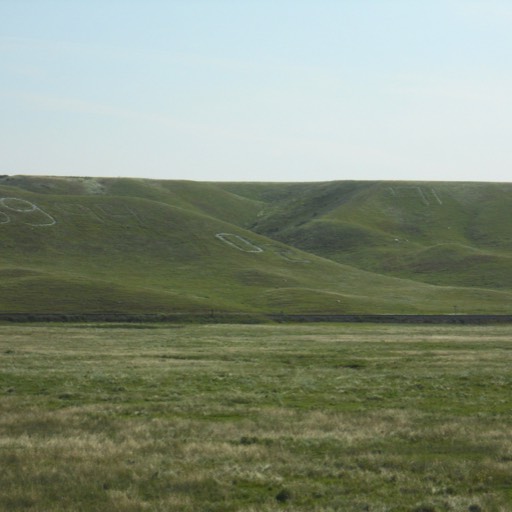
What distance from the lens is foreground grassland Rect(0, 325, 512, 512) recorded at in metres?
18.5

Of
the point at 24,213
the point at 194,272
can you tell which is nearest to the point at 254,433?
the point at 194,272

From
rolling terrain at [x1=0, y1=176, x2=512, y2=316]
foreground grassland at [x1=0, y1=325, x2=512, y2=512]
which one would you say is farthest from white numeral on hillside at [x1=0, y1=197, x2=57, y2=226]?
foreground grassland at [x1=0, y1=325, x2=512, y2=512]

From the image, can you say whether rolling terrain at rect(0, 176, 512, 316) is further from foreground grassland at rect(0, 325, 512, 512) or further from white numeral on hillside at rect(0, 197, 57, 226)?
foreground grassland at rect(0, 325, 512, 512)

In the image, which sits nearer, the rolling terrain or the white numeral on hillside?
the rolling terrain

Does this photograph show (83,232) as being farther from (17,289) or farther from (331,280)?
(17,289)

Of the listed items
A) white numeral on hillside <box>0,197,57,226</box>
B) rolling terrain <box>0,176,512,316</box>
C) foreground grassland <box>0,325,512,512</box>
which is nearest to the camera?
foreground grassland <box>0,325,512,512</box>

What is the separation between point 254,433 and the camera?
991 inches

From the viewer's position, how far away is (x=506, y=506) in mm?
17500

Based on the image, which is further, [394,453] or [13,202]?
[13,202]

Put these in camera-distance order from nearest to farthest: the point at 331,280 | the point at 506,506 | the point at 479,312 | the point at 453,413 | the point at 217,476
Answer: the point at 506,506 < the point at 217,476 < the point at 453,413 < the point at 479,312 < the point at 331,280

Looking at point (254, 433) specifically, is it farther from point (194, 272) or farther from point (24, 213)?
point (24, 213)

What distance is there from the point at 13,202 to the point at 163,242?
3925 cm

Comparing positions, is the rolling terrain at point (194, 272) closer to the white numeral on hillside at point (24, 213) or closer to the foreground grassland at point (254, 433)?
the white numeral on hillside at point (24, 213)

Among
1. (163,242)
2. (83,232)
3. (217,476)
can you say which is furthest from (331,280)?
(217,476)
